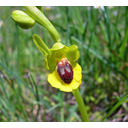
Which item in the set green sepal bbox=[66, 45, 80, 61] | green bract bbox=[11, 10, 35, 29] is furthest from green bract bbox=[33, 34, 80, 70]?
green bract bbox=[11, 10, 35, 29]

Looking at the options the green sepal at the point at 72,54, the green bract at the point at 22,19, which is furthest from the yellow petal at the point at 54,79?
the green bract at the point at 22,19

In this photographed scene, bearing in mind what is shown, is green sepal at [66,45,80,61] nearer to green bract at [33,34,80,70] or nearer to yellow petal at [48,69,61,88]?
green bract at [33,34,80,70]

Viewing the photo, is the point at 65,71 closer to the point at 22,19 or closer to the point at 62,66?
the point at 62,66

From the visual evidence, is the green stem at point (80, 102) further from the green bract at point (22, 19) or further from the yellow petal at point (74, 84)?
the green bract at point (22, 19)

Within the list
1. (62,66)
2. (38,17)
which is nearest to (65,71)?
(62,66)

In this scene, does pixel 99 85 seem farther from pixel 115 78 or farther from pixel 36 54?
pixel 36 54

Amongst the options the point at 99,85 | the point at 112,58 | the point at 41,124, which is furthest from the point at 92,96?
the point at 41,124

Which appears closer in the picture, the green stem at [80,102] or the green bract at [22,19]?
the green bract at [22,19]
